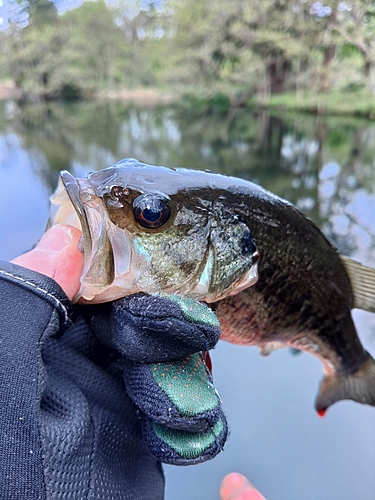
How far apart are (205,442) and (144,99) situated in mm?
32247

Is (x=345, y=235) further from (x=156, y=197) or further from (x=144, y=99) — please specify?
(x=144, y=99)

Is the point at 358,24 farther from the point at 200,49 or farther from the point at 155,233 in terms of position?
the point at 155,233

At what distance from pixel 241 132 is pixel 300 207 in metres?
8.06

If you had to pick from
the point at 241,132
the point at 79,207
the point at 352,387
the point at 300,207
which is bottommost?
the point at 241,132

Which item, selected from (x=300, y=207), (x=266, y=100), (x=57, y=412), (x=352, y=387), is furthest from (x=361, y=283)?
(x=266, y=100)

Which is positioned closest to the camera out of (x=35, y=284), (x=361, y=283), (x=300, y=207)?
(x=35, y=284)

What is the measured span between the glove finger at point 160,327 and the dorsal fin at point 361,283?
0.73 m

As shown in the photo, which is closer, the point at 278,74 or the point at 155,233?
the point at 155,233

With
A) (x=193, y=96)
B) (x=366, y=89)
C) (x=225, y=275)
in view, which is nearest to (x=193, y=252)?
(x=225, y=275)

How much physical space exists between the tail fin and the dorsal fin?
294 mm

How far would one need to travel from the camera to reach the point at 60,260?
3.18ft

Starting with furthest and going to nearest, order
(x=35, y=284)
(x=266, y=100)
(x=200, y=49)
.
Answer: (x=200, y=49) < (x=266, y=100) < (x=35, y=284)

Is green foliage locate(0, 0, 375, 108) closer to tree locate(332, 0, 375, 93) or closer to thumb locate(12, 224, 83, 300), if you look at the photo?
tree locate(332, 0, 375, 93)

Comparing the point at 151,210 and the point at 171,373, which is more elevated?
the point at 151,210
